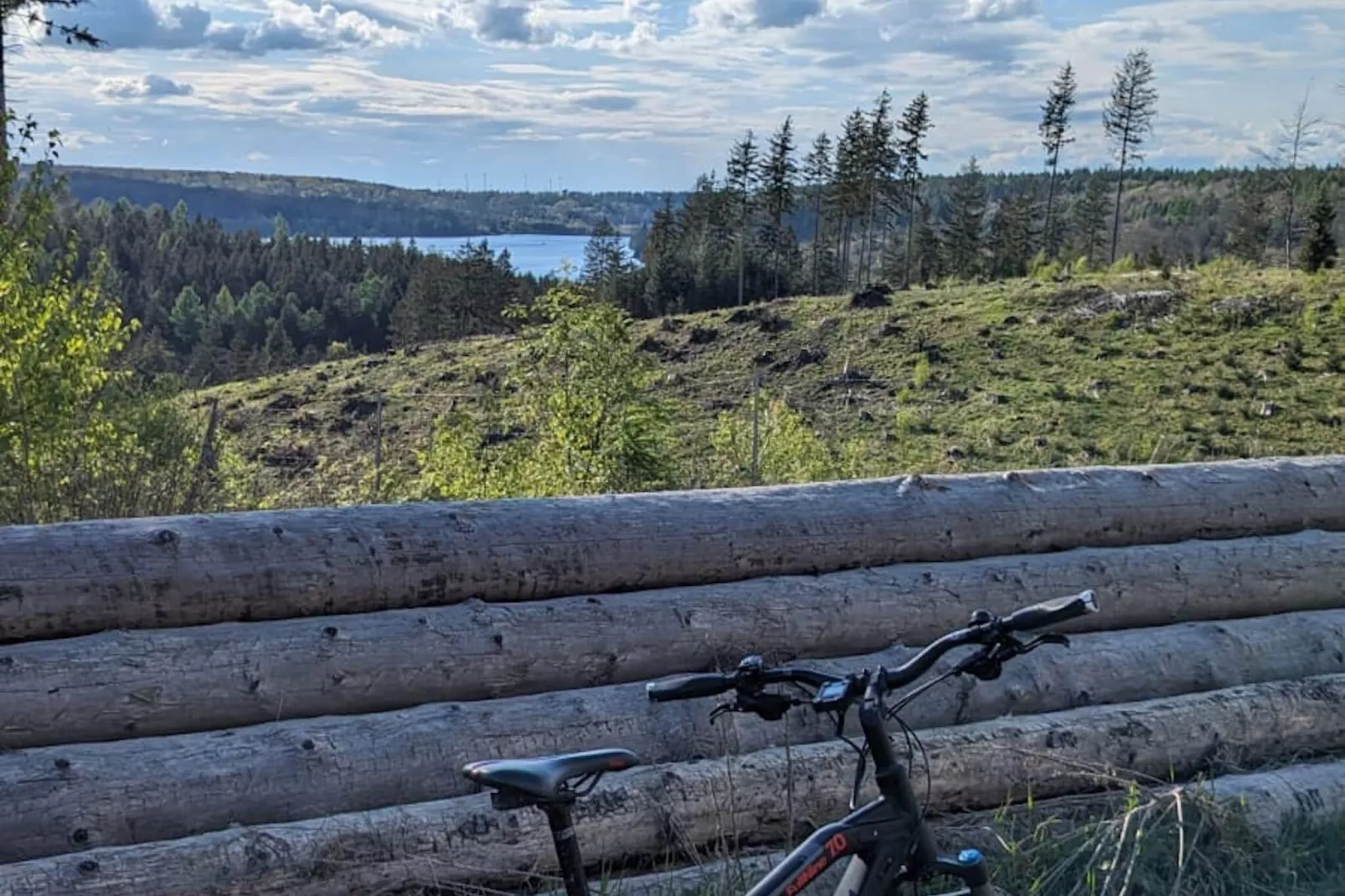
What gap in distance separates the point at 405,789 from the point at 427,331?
74127 mm

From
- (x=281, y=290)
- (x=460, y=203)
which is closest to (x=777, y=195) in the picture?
(x=281, y=290)

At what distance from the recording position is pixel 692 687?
2316 millimetres

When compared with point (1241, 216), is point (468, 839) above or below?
below

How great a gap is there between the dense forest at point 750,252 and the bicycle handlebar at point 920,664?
45.4 meters

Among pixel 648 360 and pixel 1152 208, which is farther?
pixel 1152 208

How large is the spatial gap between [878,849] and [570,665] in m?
2.17

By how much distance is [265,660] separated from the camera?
160 inches

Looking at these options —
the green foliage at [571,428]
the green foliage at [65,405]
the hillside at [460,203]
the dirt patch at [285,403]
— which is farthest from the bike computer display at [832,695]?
the hillside at [460,203]

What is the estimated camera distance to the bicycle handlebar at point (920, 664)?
2.31m

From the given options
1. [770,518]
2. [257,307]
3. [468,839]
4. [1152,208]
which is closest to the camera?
[468,839]

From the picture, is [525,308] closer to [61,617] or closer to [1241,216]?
[61,617]

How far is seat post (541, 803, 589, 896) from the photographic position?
93.6 inches

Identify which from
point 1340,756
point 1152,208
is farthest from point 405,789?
point 1152,208

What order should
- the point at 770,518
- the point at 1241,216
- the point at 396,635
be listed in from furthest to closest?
the point at 1241,216, the point at 770,518, the point at 396,635
